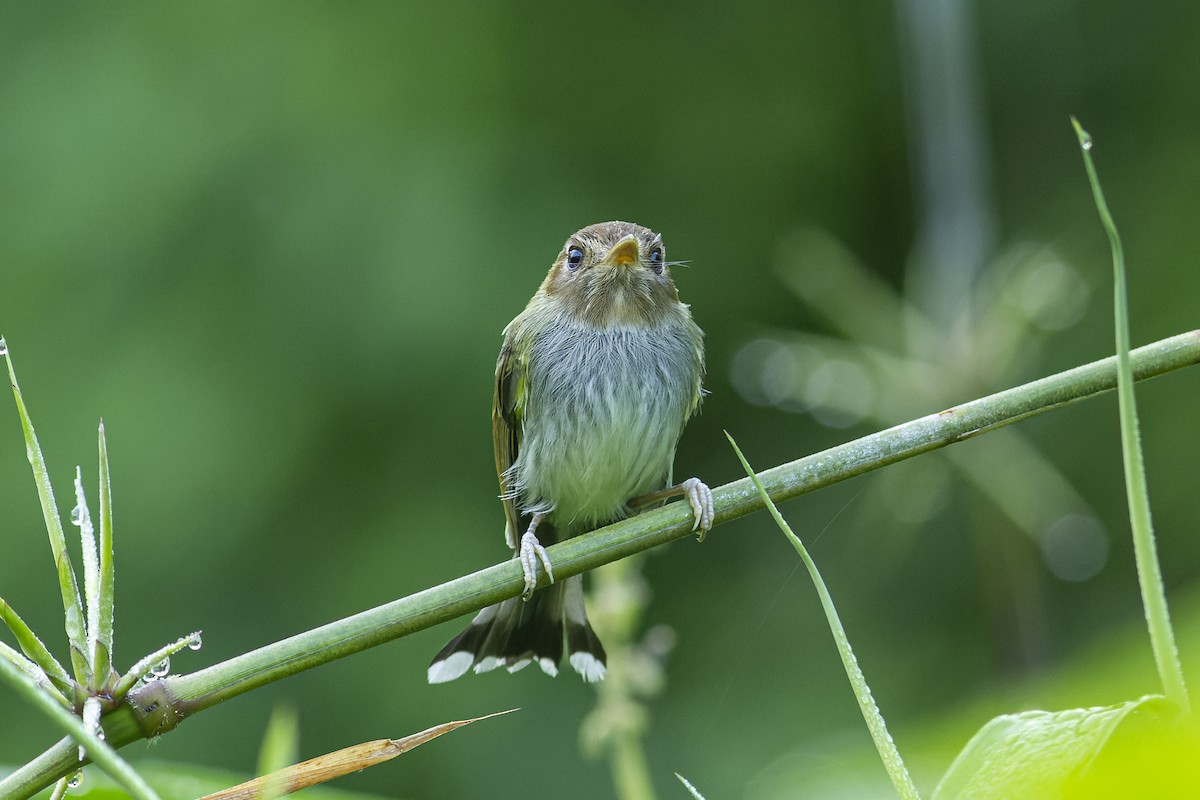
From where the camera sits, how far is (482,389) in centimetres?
557

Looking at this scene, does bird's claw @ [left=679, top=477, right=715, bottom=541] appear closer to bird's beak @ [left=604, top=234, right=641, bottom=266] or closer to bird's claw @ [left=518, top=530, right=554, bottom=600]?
bird's claw @ [left=518, top=530, right=554, bottom=600]

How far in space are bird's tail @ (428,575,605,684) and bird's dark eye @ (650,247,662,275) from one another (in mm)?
793

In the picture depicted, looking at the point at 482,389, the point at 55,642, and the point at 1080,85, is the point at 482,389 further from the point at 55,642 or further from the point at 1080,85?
the point at 1080,85

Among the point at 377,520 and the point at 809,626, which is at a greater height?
the point at 377,520

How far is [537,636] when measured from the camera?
3.13 metres

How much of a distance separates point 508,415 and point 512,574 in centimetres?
173

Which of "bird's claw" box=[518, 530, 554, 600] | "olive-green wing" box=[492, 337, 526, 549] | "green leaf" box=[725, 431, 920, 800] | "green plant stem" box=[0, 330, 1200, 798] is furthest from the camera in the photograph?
"olive-green wing" box=[492, 337, 526, 549]

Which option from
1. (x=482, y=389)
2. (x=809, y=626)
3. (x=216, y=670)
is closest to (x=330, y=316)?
(x=482, y=389)

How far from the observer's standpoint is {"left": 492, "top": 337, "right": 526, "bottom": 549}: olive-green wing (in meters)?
3.26

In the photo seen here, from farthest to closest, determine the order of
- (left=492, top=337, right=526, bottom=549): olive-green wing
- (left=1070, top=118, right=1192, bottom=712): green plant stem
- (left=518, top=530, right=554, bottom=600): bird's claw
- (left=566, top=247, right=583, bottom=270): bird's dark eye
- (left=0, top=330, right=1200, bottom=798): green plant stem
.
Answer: (left=566, top=247, right=583, bottom=270): bird's dark eye
(left=492, top=337, right=526, bottom=549): olive-green wing
(left=518, top=530, right=554, bottom=600): bird's claw
(left=0, top=330, right=1200, bottom=798): green plant stem
(left=1070, top=118, right=1192, bottom=712): green plant stem

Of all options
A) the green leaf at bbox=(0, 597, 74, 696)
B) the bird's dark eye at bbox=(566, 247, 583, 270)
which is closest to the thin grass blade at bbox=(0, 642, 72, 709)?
the green leaf at bbox=(0, 597, 74, 696)

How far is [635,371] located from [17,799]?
2092 mm

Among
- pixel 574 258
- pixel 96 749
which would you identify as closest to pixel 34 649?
pixel 96 749

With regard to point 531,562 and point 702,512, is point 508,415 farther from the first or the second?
point 702,512
